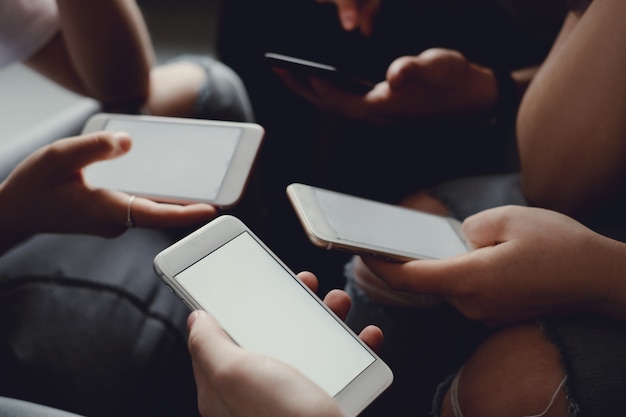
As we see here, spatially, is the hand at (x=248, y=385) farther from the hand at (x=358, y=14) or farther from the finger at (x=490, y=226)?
the hand at (x=358, y=14)

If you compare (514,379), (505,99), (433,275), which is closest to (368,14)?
(505,99)

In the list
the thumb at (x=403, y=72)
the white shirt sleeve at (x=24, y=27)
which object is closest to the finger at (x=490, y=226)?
the thumb at (x=403, y=72)

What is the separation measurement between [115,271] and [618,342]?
1.82 ft

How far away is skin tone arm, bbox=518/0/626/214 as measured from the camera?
56 centimetres

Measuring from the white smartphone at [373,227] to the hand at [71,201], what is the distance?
12cm

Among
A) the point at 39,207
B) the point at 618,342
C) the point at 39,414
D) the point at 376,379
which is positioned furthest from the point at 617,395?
the point at 39,207

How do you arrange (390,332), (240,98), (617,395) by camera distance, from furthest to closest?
(240,98) → (390,332) → (617,395)

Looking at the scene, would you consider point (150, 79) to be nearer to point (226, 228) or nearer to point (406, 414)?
point (226, 228)

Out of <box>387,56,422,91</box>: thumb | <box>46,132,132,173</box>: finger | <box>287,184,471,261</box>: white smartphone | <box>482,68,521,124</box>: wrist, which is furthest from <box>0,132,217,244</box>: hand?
<box>482,68,521,124</box>: wrist

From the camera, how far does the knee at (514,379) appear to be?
1.57ft

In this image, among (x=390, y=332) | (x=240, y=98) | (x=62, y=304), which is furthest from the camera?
(x=240, y=98)

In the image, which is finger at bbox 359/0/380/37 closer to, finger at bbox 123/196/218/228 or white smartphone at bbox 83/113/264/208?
white smartphone at bbox 83/113/264/208

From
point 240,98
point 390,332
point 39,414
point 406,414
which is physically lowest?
point 406,414

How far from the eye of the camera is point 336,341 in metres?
0.52
